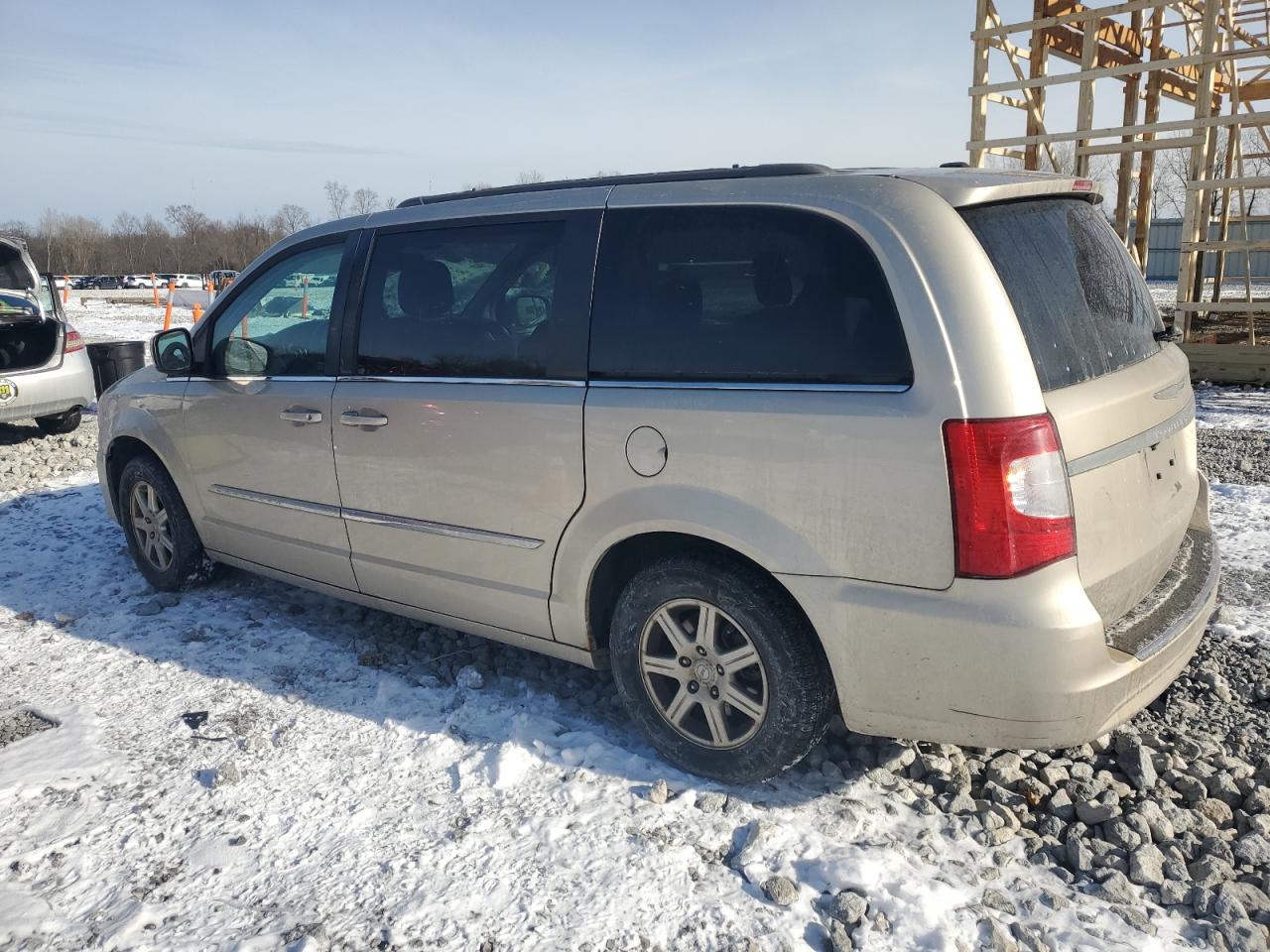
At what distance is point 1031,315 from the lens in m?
2.80

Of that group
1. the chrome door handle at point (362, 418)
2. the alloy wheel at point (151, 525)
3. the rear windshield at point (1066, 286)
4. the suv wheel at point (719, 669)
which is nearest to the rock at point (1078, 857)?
the suv wheel at point (719, 669)

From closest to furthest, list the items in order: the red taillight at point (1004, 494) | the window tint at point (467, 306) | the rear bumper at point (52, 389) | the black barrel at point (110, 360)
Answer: the red taillight at point (1004, 494), the window tint at point (467, 306), the rear bumper at point (52, 389), the black barrel at point (110, 360)

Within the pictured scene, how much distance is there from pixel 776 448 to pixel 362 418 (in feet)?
6.16

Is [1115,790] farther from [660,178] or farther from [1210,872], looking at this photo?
[660,178]

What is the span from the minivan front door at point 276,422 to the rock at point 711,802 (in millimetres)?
1906

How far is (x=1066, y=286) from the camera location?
9.91 ft

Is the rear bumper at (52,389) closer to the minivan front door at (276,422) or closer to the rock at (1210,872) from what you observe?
the minivan front door at (276,422)

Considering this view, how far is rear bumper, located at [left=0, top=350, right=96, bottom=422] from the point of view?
900 centimetres

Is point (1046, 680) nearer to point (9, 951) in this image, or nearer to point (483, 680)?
point (483, 680)

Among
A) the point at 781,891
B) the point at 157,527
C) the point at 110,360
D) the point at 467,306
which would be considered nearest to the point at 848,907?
the point at 781,891

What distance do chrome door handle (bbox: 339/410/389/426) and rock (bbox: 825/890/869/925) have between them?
240 centimetres

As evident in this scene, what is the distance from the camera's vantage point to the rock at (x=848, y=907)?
2598 mm

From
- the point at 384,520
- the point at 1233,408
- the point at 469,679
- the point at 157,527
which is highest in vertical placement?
the point at 384,520

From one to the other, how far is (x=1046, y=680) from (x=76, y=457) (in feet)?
28.7
